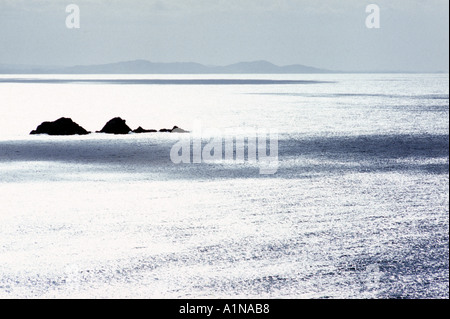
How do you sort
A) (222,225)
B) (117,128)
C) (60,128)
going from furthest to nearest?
(117,128) < (60,128) < (222,225)

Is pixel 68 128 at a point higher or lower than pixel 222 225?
higher

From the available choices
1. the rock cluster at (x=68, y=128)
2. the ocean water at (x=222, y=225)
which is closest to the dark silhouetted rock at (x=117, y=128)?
the rock cluster at (x=68, y=128)

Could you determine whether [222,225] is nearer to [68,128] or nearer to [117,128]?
[68,128]

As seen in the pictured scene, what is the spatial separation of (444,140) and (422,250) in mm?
15678

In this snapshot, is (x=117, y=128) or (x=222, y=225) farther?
(x=117, y=128)

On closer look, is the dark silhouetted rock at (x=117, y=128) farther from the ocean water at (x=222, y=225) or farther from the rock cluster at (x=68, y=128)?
the ocean water at (x=222, y=225)

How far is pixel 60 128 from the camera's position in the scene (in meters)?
24.2

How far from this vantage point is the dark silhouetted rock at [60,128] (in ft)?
79.2

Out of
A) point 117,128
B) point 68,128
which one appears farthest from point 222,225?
point 117,128

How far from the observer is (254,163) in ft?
54.6

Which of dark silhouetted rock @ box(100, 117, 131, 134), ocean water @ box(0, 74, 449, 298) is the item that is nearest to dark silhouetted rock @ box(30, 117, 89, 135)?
dark silhouetted rock @ box(100, 117, 131, 134)
